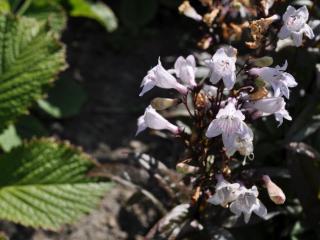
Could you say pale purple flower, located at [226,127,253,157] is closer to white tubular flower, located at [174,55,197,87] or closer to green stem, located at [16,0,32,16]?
white tubular flower, located at [174,55,197,87]

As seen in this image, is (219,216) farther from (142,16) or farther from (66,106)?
(142,16)

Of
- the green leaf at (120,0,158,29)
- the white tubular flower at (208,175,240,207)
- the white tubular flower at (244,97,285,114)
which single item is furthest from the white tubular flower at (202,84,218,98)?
the green leaf at (120,0,158,29)

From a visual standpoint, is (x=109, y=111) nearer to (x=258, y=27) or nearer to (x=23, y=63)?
(x=23, y=63)

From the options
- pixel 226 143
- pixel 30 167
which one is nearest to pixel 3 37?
pixel 30 167

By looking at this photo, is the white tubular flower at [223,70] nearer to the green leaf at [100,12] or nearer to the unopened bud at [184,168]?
the unopened bud at [184,168]

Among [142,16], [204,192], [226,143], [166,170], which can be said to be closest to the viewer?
[226,143]

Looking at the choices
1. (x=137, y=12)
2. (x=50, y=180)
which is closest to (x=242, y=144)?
(x=50, y=180)

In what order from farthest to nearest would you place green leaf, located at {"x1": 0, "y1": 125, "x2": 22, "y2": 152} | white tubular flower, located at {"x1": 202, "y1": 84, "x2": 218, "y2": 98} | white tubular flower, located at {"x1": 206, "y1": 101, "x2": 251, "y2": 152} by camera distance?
green leaf, located at {"x1": 0, "y1": 125, "x2": 22, "y2": 152} < white tubular flower, located at {"x1": 202, "y1": 84, "x2": 218, "y2": 98} < white tubular flower, located at {"x1": 206, "y1": 101, "x2": 251, "y2": 152}
